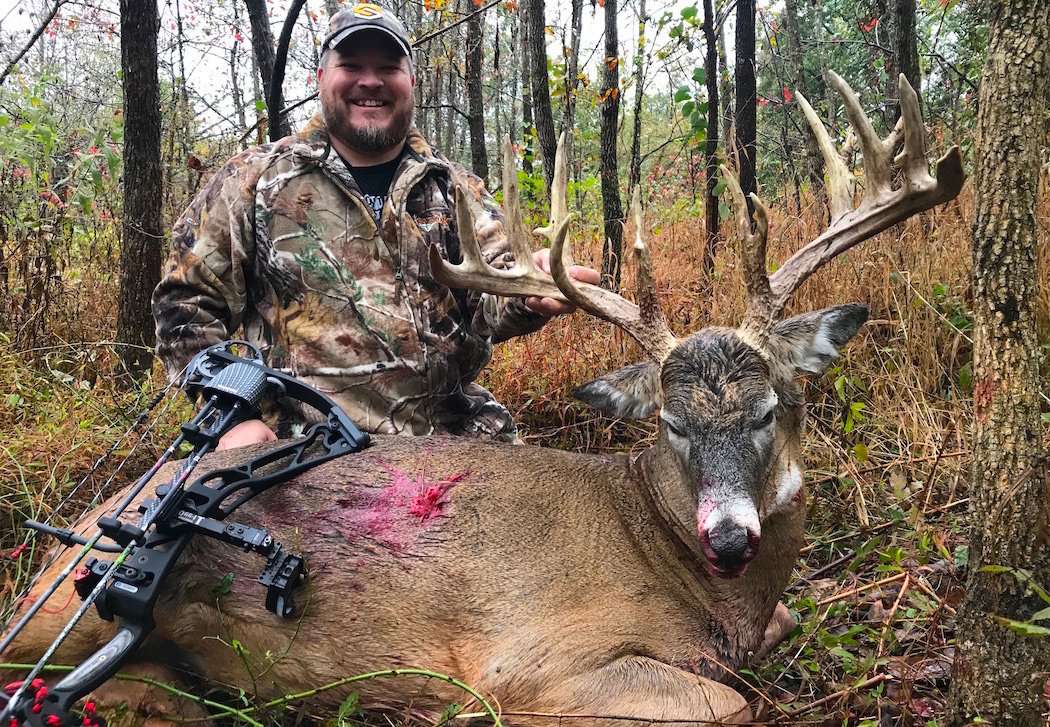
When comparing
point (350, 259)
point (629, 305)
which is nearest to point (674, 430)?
point (629, 305)

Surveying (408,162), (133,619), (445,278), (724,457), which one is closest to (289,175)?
(408,162)

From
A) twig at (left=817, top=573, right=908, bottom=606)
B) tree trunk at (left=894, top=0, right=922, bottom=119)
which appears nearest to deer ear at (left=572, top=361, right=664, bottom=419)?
twig at (left=817, top=573, right=908, bottom=606)

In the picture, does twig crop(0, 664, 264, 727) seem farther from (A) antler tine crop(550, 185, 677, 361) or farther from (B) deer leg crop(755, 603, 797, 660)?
(A) antler tine crop(550, 185, 677, 361)

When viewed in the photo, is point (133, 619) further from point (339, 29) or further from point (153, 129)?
point (153, 129)

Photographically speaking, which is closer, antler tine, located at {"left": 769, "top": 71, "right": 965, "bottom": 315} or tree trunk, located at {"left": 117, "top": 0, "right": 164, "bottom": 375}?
antler tine, located at {"left": 769, "top": 71, "right": 965, "bottom": 315}

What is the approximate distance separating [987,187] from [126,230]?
4.85m

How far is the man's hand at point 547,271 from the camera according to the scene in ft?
11.5

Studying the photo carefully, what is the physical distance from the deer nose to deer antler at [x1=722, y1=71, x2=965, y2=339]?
863mm

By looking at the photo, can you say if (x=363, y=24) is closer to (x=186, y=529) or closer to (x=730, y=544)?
(x=186, y=529)

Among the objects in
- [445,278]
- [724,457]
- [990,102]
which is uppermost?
[990,102]

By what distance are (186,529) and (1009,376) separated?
2.54 m

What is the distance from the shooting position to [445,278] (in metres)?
3.41

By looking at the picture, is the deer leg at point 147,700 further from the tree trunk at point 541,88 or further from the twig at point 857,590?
the tree trunk at point 541,88

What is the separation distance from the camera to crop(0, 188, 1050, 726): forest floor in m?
2.75
